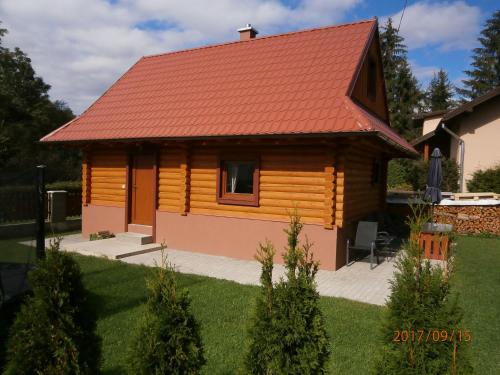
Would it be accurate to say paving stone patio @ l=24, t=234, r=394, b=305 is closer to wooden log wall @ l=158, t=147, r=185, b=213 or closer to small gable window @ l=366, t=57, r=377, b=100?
wooden log wall @ l=158, t=147, r=185, b=213

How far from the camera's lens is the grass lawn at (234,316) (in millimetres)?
4270

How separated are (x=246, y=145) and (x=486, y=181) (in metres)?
12.9

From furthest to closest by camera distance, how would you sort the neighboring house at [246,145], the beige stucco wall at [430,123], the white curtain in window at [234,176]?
the beige stucco wall at [430,123], the white curtain in window at [234,176], the neighboring house at [246,145]

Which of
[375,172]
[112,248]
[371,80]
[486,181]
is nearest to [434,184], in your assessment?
[375,172]

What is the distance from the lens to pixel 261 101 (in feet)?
32.3

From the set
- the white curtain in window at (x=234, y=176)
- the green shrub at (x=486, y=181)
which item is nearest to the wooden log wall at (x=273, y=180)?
the white curtain in window at (x=234, y=176)

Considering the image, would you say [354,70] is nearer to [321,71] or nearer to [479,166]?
[321,71]

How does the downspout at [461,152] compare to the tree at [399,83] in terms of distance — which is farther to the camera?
the tree at [399,83]

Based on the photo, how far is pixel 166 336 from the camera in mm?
2613

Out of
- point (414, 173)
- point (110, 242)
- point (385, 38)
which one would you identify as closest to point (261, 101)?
point (110, 242)

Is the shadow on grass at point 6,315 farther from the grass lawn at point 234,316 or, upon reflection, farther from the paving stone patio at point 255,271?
the paving stone patio at point 255,271

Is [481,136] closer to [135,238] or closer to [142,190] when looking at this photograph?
[142,190]

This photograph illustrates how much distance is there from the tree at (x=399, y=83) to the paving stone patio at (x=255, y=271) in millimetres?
30796
